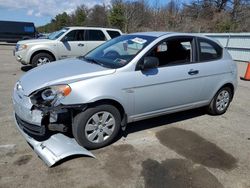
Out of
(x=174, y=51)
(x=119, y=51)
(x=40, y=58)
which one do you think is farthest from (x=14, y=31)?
(x=174, y=51)

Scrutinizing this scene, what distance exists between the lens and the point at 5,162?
11.8 feet

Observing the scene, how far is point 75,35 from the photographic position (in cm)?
1033

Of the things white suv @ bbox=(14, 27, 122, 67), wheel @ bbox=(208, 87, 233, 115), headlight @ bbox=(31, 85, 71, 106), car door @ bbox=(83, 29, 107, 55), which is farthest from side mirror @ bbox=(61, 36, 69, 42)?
headlight @ bbox=(31, 85, 71, 106)

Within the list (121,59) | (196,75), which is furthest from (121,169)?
(196,75)

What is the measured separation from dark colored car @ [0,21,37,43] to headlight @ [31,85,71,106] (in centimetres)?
2376

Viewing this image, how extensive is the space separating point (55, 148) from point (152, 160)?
A: 1.35 metres

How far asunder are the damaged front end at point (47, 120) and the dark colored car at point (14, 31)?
2375cm

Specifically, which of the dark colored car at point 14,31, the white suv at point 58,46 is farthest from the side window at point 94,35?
the dark colored car at point 14,31

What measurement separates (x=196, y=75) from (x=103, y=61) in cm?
173

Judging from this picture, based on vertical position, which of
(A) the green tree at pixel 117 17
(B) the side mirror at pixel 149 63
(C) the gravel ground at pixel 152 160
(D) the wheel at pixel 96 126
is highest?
(A) the green tree at pixel 117 17

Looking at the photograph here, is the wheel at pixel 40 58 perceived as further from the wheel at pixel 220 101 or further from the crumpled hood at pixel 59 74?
the wheel at pixel 220 101

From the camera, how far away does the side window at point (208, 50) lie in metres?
5.16

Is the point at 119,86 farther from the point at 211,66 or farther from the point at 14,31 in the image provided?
the point at 14,31

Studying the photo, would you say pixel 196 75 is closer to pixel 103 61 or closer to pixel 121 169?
pixel 103 61
